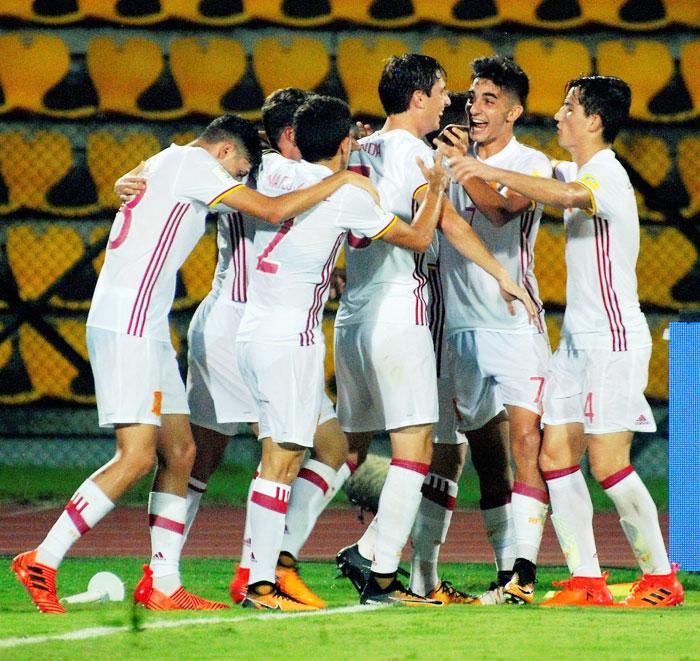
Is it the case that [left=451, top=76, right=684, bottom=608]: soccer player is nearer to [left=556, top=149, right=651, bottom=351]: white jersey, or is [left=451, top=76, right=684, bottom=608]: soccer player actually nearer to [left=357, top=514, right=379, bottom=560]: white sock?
[left=556, top=149, right=651, bottom=351]: white jersey

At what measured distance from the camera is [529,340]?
5.79 meters

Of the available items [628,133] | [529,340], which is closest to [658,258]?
[628,133]

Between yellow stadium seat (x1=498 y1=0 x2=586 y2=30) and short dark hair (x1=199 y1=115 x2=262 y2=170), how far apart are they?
6.49 metres

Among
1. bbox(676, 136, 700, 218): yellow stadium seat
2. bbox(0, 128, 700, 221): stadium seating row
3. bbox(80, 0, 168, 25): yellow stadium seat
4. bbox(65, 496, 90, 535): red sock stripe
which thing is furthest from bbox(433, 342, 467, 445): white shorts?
bbox(80, 0, 168, 25): yellow stadium seat

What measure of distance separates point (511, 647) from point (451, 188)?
226 cm

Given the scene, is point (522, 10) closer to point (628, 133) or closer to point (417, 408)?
point (628, 133)

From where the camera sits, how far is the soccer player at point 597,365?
546 cm

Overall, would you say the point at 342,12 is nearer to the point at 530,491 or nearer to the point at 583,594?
the point at 530,491

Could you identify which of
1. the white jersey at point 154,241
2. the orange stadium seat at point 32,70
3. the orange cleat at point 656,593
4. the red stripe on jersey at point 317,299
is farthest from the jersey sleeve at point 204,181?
the orange stadium seat at point 32,70

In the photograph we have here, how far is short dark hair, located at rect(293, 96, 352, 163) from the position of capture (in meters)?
5.38

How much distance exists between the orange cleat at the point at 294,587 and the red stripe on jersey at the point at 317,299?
91cm

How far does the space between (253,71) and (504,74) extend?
19.8 feet

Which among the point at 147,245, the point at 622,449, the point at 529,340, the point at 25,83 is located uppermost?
the point at 25,83

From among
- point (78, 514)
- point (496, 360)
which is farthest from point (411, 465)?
point (78, 514)
